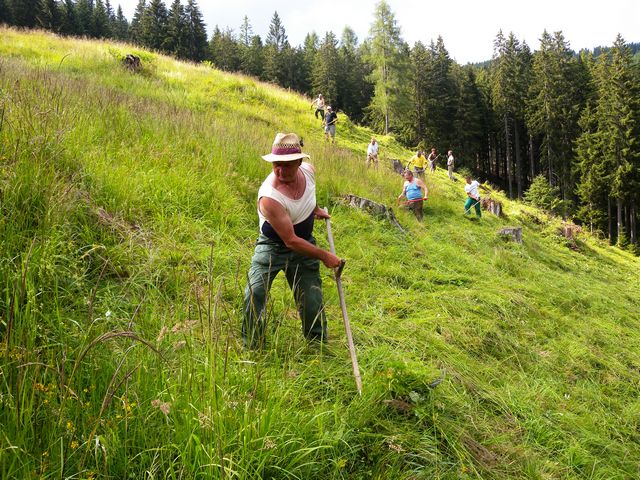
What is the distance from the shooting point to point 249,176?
6660 millimetres

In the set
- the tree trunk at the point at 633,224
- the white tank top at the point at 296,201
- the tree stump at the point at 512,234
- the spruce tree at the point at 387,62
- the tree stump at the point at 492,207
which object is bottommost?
the tree trunk at the point at 633,224

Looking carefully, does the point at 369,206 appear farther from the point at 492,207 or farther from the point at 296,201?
the point at 492,207

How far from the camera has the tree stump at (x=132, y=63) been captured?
1420 cm

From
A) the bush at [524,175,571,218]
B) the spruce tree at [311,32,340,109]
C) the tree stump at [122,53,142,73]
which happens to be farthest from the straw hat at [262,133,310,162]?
the spruce tree at [311,32,340,109]

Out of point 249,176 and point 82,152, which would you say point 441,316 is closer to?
point 249,176

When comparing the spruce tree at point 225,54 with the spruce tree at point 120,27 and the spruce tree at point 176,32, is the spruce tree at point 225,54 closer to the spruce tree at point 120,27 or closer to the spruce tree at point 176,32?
the spruce tree at point 176,32

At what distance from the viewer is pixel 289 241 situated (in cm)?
290

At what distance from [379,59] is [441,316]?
34671mm

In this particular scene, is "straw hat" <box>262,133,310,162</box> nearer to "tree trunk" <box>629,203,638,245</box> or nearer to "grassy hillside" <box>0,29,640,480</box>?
"grassy hillside" <box>0,29,640,480</box>

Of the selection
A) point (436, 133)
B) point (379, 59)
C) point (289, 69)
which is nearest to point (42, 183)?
point (379, 59)

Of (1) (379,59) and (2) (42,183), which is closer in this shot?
(2) (42,183)

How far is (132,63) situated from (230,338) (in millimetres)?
15517

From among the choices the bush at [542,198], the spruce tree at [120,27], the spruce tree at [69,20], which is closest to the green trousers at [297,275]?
the bush at [542,198]

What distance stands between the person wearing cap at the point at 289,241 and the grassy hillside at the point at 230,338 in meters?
0.19
